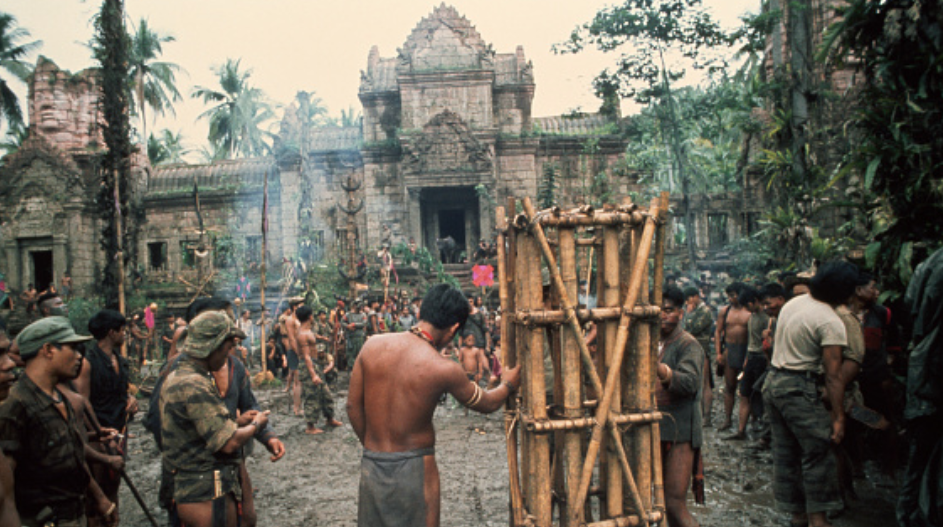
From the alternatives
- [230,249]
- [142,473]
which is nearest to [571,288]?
[142,473]

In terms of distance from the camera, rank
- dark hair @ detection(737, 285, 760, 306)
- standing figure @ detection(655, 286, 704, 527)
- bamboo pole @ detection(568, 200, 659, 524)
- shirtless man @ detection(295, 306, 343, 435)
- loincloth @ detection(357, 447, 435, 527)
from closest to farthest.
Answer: bamboo pole @ detection(568, 200, 659, 524)
loincloth @ detection(357, 447, 435, 527)
standing figure @ detection(655, 286, 704, 527)
dark hair @ detection(737, 285, 760, 306)
shirtless man @ detection(295, 306, 343, 435)

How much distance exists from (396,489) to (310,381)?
6.00 m

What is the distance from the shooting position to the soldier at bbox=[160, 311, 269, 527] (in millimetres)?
3295

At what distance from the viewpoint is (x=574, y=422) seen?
297 cm

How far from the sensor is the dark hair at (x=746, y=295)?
7.44 m

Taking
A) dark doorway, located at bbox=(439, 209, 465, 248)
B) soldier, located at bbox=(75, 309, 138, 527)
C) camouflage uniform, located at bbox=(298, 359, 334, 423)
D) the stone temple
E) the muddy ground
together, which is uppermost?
the stone temple

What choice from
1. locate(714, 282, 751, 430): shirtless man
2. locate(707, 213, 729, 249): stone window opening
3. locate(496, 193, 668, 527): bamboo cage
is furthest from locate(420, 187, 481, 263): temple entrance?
locate(496, 193, 668, 527): bamboo cage

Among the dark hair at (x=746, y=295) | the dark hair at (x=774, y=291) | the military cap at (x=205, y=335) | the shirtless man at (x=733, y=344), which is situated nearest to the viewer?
the military cap at (x=205, y=335)

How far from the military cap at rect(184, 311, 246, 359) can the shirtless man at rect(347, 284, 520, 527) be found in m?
0.79

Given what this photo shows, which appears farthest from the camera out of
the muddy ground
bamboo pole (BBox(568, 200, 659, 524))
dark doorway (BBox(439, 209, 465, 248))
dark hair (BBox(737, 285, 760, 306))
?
dark doorway (BBox(439, 209, 465, 248))

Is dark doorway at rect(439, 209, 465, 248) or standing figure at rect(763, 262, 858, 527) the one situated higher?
dark doorway at rect(439, 209, 465, 248)

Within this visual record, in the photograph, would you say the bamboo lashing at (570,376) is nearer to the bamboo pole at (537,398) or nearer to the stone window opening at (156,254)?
the bamboo pole at (537,398)

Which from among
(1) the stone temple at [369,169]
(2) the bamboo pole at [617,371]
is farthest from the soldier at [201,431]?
(1) the stone temple at [369,169]

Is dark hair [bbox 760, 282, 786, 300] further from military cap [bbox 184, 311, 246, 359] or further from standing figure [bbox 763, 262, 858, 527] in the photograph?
military cap [bbox 184, 311, 246, 359]
